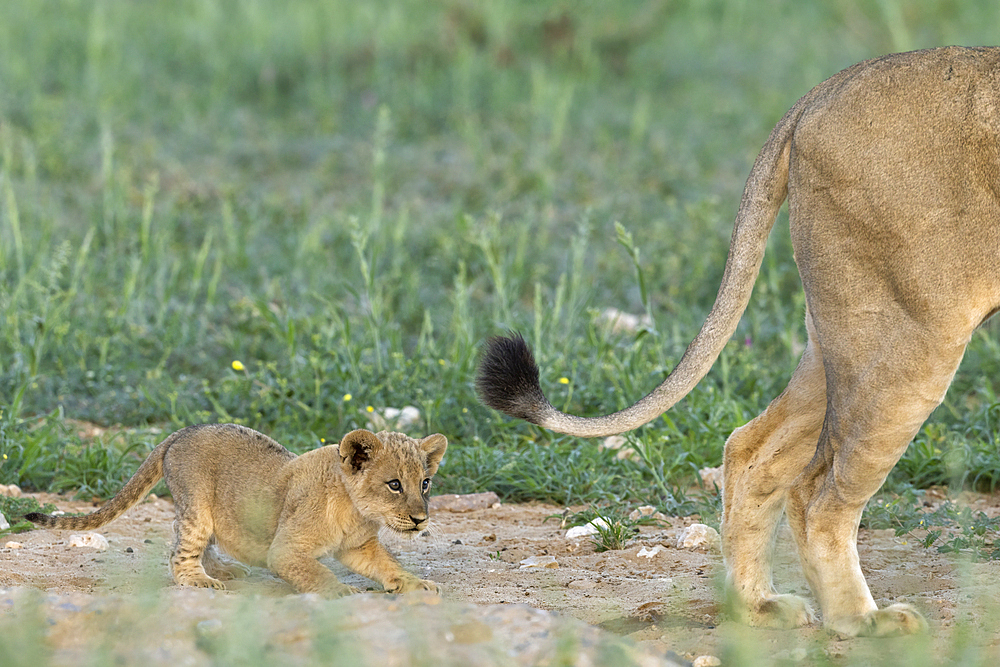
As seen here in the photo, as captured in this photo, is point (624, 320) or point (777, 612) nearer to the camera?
point (777, 612)

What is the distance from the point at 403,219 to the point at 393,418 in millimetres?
1762

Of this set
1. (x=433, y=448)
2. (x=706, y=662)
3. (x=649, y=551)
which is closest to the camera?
(x=706, y=662)

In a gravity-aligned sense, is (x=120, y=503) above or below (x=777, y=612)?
below

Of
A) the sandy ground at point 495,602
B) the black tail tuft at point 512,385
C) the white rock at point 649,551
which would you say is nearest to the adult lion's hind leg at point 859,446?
the sandy ground at point 495,602

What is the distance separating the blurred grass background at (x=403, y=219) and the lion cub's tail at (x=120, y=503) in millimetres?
723

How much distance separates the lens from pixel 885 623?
3.31 meters

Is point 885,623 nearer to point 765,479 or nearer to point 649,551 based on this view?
point 765,479

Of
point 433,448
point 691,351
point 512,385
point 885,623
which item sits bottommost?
point 885,623

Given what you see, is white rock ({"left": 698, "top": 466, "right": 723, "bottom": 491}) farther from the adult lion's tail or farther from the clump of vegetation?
the clump of vegetation

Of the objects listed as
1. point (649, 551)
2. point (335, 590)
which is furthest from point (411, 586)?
point (649, 551)

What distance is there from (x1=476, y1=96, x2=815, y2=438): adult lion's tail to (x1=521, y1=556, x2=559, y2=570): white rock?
60 cm

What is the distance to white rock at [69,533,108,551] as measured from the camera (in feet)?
14.0

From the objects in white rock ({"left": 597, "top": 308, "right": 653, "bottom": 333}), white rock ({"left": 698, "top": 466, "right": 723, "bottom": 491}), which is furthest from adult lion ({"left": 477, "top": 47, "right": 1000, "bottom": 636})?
white rock ({"left": 597, "top": 308, "right": 653, "bottom": 333})

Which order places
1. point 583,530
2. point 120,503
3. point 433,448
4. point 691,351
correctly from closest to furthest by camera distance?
point 691,351, point 433,448, point 120,503, point 583,530
